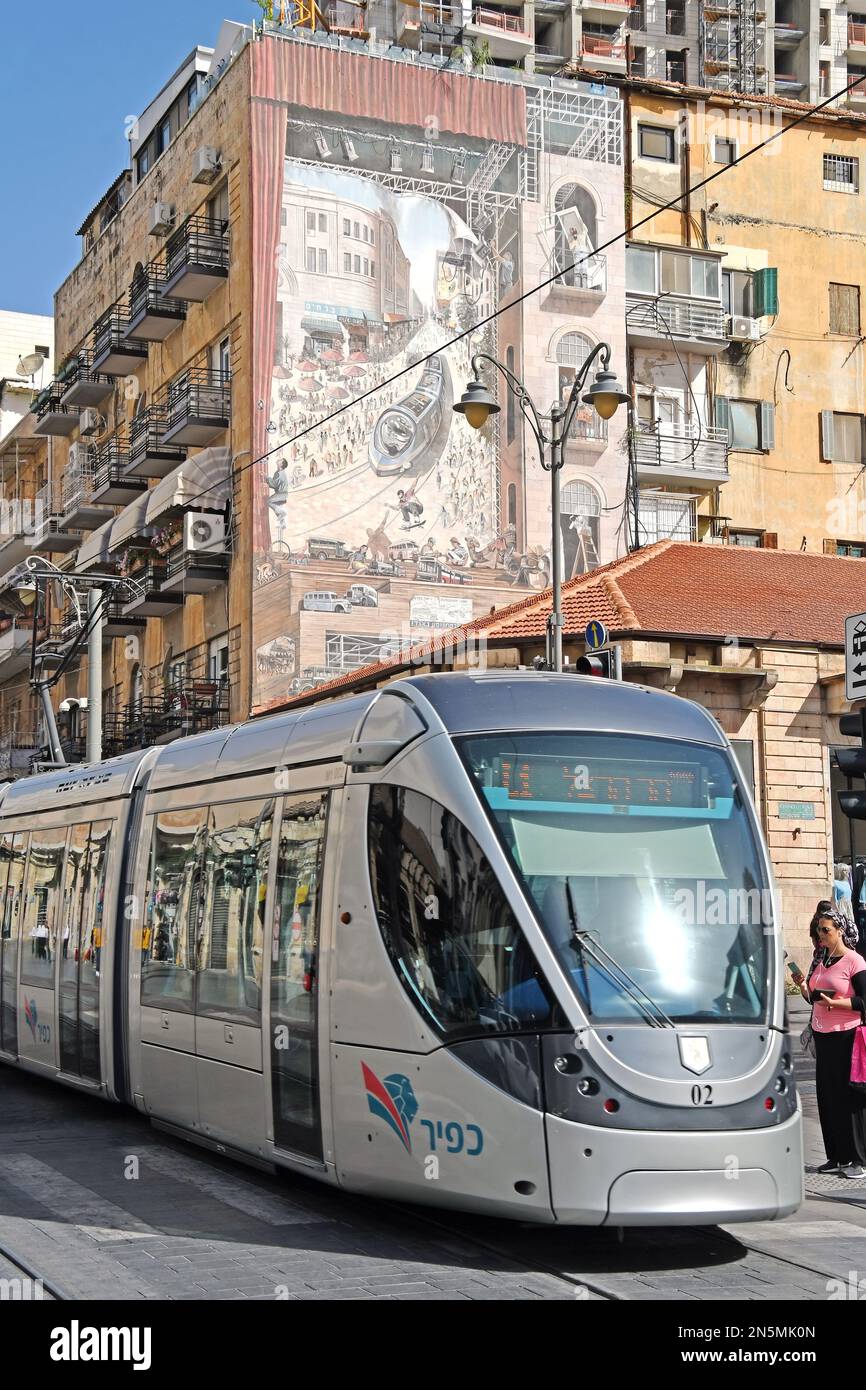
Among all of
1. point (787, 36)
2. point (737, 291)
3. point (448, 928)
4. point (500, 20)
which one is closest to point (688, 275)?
point (737, 291)

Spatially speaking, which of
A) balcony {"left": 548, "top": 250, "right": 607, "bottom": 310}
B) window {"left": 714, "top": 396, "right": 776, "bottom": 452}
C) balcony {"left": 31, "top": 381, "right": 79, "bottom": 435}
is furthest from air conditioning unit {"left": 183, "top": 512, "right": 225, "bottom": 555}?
window {"left": 714, "top": 396, "right": 776, "bottom": 452}

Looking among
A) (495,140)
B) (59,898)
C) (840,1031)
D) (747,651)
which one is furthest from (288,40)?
(840,1031)

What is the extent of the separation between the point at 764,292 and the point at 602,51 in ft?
72.3

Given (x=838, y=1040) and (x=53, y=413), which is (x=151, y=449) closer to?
(x=53, y=413)

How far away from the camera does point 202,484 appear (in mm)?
38500

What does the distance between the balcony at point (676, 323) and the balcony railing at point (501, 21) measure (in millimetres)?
20476

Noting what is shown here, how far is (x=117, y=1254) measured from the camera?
841 centimetres

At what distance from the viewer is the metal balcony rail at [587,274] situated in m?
40.7

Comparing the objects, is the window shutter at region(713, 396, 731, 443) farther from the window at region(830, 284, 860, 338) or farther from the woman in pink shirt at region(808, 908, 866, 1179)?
the woman in pink shirt at region(808, 908, 866, 1179)

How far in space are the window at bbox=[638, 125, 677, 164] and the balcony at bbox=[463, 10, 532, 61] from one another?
1567 centimetres

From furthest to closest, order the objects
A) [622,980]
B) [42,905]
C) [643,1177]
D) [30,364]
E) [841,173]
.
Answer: [30,364], [841,173], [42,905], [622,980], [643,1177]

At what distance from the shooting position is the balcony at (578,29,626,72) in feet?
199

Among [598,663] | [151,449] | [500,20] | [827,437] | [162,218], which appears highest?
[500,20]

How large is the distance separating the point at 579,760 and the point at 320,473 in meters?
29.0
